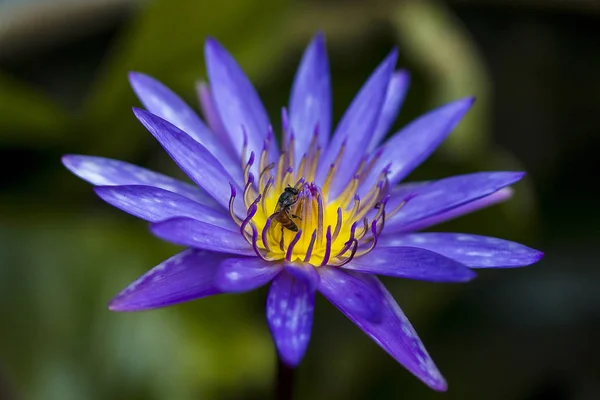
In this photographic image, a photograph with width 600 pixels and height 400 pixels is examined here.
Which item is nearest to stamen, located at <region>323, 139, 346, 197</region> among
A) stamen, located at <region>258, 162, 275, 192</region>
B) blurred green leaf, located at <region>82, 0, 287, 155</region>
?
A: stamen, located at <region>258, 162, 275, 192</region>

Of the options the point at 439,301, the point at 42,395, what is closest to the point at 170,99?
the point at 42,395

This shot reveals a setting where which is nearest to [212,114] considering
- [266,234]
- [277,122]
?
[266,234]

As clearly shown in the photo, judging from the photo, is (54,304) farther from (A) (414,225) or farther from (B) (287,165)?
(A) (414,225)

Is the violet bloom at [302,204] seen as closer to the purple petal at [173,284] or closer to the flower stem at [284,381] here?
the purple petal at [173,284]

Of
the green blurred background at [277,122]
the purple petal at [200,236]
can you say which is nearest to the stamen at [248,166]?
the purple petal at [200,236]

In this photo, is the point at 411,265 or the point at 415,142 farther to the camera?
the point at 415,142

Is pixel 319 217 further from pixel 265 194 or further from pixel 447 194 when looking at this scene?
pixel 447 194
